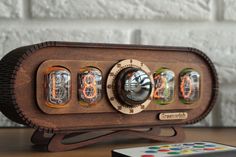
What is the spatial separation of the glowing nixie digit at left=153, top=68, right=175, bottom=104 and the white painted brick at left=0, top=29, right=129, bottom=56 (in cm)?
24

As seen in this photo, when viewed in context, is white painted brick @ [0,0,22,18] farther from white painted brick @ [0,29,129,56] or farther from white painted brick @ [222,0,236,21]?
white painted brick @ [222,0,236,21]

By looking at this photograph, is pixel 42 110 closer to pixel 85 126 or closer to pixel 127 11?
pixel 85 126

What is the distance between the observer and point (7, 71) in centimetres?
59

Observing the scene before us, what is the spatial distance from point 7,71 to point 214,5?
0.53 meters

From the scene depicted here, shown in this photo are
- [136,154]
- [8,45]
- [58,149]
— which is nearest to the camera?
[136,154]

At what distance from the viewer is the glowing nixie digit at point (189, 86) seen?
2.29 ft

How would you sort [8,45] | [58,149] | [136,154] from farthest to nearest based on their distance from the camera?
[8,45]
[58,149]
[136,154]

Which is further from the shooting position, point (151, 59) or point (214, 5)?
point (214, 5)

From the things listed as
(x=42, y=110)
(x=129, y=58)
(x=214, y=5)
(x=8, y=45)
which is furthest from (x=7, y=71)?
(x=214, y=5)

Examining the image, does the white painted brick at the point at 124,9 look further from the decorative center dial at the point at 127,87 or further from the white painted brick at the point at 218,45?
the decorative center dial at the point at 127,87

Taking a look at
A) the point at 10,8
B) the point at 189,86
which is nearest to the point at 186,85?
the point at 189,86

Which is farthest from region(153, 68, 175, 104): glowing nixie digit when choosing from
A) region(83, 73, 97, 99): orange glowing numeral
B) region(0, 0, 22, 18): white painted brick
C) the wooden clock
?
region(0, 0, 22, 18): white painted brick

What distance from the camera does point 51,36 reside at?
2.94 feet

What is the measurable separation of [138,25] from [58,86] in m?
0.36
